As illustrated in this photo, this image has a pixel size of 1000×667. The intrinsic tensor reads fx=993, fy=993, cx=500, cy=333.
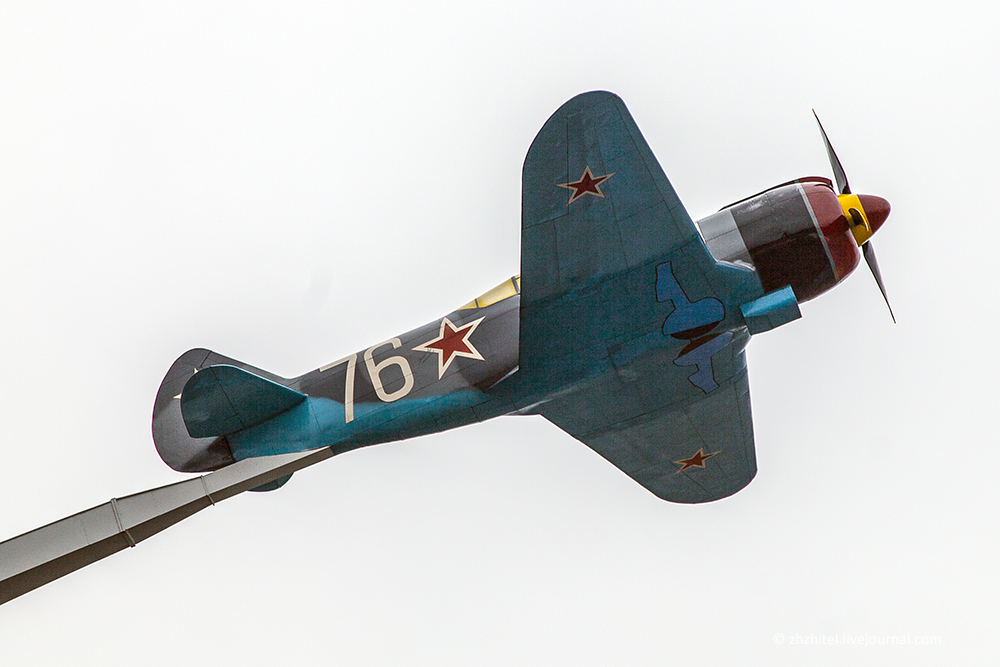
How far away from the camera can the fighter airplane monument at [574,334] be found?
25.3 ft

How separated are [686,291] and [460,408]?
223cm

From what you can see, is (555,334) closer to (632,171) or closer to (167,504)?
(632,171)

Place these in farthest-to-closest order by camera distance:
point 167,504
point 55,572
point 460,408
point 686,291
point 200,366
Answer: point 200,366 → point 460,408 → point 686,291 → point 167,504 → point 55,572

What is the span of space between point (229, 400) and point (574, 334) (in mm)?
3094

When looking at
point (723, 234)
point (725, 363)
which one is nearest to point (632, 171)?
point (723, 234)

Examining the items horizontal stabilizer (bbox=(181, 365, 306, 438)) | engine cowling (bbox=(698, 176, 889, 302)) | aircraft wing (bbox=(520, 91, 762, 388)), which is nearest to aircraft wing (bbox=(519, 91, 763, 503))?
aircraft wing (bbox=(520, 91, 762, 388))

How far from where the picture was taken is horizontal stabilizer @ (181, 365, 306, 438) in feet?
28.5

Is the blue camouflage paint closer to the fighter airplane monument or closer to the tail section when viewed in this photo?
the fighter airplane monument

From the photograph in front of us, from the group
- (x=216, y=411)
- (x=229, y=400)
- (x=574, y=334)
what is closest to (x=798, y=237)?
(x=574, y=334)

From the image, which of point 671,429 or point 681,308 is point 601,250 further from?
point 671,429

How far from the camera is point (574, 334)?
27.8 feet

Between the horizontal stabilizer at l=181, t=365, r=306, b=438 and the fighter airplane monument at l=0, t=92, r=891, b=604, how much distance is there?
0.01 meters

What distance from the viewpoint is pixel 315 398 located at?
8984mm

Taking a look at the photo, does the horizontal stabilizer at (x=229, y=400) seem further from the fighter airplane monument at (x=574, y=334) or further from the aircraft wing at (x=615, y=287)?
the aircraft wing at (x=615, y=287)
